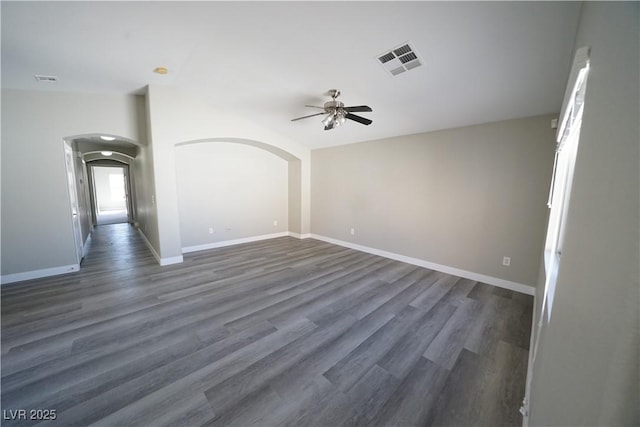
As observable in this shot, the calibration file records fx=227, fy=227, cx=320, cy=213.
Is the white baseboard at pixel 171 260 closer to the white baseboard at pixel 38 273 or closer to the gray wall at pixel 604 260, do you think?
the white baseboard at pixel 38 273

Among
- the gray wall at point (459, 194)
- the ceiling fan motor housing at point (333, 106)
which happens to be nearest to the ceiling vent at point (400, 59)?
the ceiling fan motor housing at point (333, 106)

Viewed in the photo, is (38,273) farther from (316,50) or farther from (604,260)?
(604,260)

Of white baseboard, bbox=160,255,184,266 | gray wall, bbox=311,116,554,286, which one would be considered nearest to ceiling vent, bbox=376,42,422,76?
gray wall, bbox=311,116,554,286

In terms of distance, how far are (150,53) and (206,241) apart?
368 centimetres

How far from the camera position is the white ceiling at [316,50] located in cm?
193

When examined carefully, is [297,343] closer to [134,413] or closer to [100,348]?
[134,413]

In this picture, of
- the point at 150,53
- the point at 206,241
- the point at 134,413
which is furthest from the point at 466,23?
the point at 206,241

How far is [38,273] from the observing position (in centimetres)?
350

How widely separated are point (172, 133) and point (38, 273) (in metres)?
2.96

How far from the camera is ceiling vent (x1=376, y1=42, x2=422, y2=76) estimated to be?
89.8 inches

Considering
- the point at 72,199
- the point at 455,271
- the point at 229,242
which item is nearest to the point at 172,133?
the point at 72,199

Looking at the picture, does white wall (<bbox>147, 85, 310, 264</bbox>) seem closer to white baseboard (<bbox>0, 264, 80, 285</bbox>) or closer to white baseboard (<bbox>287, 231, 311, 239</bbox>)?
white baseboard (<bbox>0, 264, 80, 285</bbox>)

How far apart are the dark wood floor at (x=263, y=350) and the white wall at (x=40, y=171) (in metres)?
0.49

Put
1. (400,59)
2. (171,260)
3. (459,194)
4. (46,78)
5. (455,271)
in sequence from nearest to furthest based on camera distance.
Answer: (400,59), (46,78), (459,194), (455,271), (171,260)
